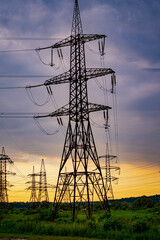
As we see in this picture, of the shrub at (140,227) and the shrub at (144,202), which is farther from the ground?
the shrub at (140,227)

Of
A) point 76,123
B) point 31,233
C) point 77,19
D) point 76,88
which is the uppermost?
point 77,19

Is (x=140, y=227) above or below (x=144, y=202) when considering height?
above

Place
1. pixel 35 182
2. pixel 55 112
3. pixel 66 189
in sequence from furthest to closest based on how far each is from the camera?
pixel 35 182 → pixel 55 112 → pixel 66 189

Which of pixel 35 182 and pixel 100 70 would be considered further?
pixel 35 182

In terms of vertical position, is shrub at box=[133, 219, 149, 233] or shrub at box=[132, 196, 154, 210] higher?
shrub at box=[133, 219, 149, 233]

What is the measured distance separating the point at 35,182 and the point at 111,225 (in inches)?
2155

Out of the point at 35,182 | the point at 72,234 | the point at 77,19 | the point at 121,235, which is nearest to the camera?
the point at 121,235

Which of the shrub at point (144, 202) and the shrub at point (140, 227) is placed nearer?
the shrub at point (140, 227)

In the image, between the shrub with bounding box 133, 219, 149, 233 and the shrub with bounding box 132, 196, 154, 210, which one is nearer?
the shrub with bounding box 133, 219, 149, 233

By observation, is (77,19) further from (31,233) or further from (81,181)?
(31,233)

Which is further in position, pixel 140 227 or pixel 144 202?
pixel 144 202

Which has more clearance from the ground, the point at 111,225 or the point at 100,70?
the point at 100,70

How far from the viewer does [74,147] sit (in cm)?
3206

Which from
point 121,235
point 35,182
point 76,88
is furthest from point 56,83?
point 35,182
